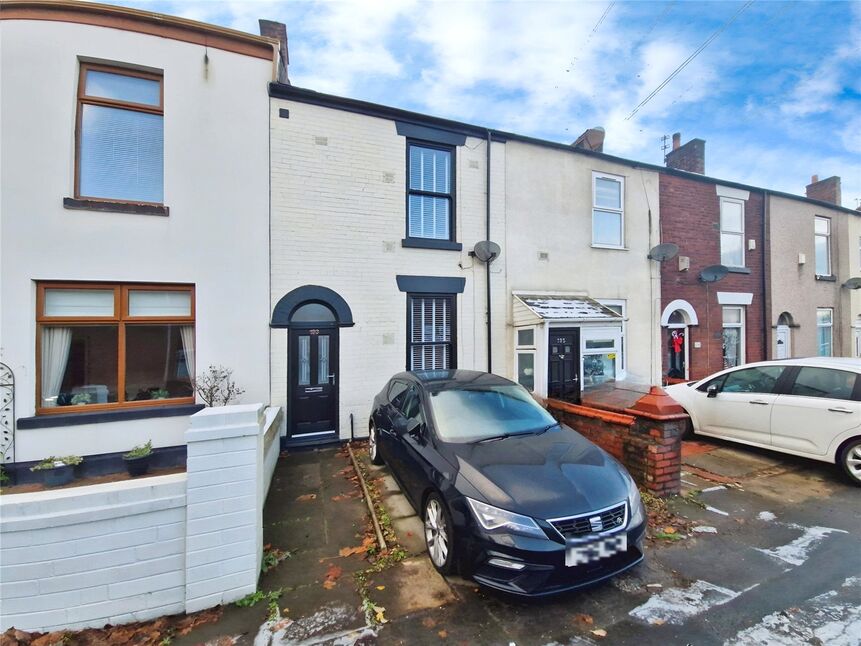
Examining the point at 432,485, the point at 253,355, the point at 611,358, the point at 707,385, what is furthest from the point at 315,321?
the point at 707,385

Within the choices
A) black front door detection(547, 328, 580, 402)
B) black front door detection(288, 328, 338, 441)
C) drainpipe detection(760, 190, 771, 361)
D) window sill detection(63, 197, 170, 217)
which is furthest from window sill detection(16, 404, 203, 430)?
drainpipe detection(760, 190, 771, 361)

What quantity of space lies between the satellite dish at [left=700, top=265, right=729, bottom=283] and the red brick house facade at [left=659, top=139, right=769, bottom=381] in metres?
0.17

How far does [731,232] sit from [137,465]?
1447 centimetres

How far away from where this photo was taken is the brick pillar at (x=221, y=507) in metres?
2.72

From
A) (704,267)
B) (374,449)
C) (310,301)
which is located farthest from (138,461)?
(704,267)

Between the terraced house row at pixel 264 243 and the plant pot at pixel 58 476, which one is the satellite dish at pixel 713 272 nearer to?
the terraced house row at pixel 264 243

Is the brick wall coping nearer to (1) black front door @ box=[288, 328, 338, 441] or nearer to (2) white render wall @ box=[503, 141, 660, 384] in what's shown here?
(2) white render wall @ box=[503, 141, 660, 384]

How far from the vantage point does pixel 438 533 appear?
10.5ft

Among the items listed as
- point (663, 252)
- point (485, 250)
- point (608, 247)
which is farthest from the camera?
point (663, 252)

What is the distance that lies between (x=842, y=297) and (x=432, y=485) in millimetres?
16453

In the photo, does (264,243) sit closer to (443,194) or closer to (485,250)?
(443,194)

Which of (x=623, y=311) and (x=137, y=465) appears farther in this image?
(x=623, y=311)

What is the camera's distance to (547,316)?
Result: 281 inches

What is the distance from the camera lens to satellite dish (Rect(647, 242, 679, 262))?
902cm
